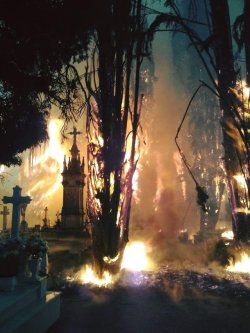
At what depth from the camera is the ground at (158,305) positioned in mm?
6766

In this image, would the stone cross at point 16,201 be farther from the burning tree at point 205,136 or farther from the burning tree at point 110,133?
the burning tree at point 205,136

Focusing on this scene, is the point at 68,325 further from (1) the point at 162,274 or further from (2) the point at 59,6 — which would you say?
(2) the point at 59,6

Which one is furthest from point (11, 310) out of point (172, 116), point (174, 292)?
point (172, 116)

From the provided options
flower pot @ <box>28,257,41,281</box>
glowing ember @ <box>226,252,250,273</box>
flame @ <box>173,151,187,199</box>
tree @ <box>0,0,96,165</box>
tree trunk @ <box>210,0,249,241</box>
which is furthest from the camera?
flame @ <box>173,151,187,199</box>

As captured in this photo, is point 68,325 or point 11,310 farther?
point 68,325

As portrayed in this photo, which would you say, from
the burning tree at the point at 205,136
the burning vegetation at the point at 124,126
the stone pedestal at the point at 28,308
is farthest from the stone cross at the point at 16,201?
the burning tree at the point at 205,136

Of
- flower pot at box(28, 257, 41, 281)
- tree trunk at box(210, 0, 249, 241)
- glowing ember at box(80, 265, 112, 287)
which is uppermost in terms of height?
tree trunk at box(210, 0, 249, 241)

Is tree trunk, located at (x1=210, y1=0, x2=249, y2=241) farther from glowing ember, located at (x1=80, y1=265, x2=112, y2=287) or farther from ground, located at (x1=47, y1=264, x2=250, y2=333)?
glowing ember, located at (x1=80, y1=265, x2=112, y2=287)

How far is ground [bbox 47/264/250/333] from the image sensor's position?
6.77 m

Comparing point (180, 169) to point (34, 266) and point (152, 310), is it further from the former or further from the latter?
point (34, 266)

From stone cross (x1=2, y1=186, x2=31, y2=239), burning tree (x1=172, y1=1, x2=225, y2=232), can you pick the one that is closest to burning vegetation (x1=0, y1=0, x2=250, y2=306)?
stone cross (x1=2, y1=186, x2=31, y2=239)

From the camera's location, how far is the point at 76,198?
2608 centimetres

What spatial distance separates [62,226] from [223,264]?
559 inches

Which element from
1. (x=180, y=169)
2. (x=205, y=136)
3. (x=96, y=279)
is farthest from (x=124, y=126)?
(x=180, y=169)
